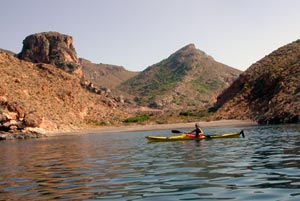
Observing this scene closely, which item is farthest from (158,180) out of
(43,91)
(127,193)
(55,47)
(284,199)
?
(55,47)

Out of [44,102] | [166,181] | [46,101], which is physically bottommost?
[166,181]

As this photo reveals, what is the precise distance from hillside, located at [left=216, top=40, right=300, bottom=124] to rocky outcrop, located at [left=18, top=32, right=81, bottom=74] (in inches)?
1984

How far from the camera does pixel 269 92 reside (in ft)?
319

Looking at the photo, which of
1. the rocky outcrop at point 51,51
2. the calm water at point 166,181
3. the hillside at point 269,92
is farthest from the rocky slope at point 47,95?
the calm water at point 166,181

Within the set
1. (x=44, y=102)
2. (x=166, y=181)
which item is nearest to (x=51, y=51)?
(x=44, y=102)

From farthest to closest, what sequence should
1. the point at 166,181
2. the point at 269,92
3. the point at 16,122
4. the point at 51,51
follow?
the point at 51,51 < the point at 269,92 < the point at 16,122 < the point at 166,181

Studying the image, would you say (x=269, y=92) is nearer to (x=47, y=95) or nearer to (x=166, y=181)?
(x=47, y=95)

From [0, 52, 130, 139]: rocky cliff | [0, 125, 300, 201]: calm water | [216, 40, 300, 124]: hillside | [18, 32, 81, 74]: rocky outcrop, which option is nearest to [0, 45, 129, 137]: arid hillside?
[0, 52, 130, 139]: rocky cliff

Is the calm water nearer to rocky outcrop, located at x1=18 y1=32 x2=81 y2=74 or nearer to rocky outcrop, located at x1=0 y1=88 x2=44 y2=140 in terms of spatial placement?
rocky outcrop, located at x1=0 y1=88 x2=44 y2=140

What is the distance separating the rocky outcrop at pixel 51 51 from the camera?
131 meters

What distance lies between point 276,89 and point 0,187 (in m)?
85.6

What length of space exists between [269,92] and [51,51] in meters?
73.9

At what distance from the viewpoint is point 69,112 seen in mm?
100375

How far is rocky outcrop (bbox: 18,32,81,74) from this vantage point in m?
131
